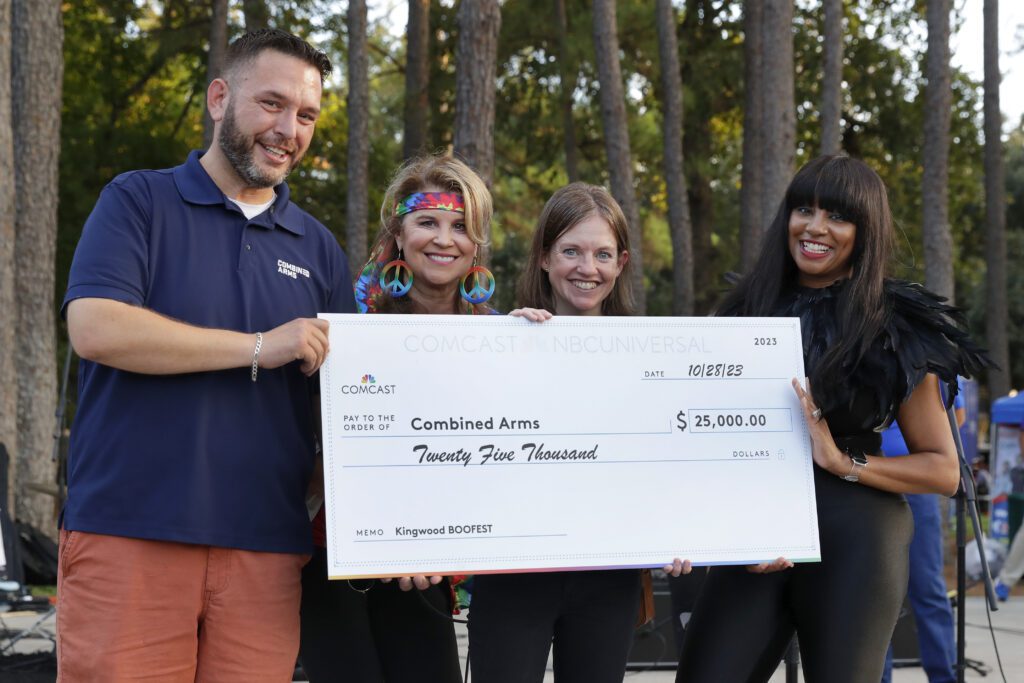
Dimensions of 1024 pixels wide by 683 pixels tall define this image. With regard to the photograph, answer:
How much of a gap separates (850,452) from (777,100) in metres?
8.56

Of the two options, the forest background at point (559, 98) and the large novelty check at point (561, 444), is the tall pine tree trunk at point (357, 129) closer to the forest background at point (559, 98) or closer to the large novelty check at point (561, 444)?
the forest background at point (559, 98)

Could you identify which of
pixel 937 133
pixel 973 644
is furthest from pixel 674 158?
pixel 973 644

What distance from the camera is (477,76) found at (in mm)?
8570

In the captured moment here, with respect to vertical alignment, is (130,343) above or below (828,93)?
below

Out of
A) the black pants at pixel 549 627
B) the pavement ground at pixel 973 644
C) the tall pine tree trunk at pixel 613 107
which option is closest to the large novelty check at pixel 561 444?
the black pants at pixel 549 627

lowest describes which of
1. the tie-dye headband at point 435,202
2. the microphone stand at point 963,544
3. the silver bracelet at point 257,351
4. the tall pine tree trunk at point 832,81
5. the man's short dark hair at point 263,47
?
the microphone stand at point 963,544

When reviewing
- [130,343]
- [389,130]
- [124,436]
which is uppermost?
[389,130]

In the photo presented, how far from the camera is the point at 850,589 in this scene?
119 inches

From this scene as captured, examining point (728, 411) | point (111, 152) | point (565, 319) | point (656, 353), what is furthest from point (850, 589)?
point (111, 152)

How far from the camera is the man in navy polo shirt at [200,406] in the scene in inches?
99.3

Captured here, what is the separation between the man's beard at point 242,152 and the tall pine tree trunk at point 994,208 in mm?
14724

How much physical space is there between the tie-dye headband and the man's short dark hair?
582 millimetres

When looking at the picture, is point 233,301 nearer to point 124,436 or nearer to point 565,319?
point 124,436

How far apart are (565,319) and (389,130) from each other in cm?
2353
